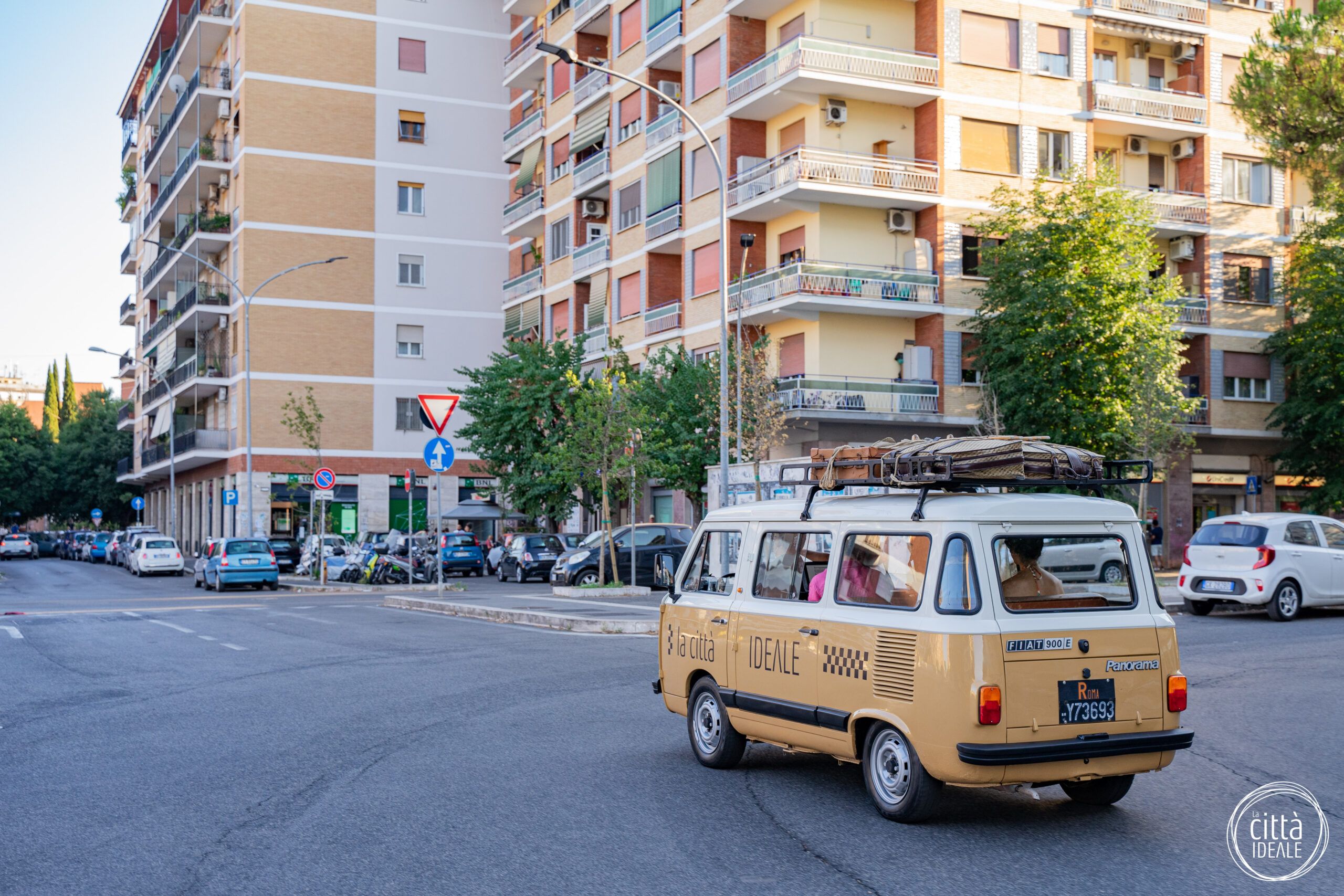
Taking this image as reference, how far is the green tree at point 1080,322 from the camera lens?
1377 inches

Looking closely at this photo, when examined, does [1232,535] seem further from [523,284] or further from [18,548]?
[18,548]

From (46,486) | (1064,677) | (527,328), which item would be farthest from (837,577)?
(46,486)

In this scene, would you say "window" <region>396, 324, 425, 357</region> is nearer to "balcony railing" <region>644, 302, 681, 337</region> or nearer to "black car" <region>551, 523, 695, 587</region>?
"balcony railing" <region>644, 302, 681, 337</region>

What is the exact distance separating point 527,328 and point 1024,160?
22358 mm

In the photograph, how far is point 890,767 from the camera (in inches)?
276

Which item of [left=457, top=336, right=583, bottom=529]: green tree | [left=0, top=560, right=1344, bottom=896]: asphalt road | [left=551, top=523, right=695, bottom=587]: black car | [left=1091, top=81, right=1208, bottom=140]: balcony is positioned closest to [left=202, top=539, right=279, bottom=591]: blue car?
[left=551, top=523, right=695, bottom=587]: black car

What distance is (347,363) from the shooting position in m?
55.3

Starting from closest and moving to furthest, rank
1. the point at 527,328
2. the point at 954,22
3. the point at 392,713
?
the point at 392,713 < the point at 954,22 < the point at 527,328

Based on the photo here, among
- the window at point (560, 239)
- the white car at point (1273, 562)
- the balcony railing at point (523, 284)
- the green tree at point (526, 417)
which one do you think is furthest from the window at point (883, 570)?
the balcony railing at point (523, 284)

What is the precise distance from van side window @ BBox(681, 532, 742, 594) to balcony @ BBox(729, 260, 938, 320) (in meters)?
27.0

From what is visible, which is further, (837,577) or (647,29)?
(647,29)

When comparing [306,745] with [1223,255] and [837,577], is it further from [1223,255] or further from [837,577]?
[1223,255]

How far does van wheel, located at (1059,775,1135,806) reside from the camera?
727 cm

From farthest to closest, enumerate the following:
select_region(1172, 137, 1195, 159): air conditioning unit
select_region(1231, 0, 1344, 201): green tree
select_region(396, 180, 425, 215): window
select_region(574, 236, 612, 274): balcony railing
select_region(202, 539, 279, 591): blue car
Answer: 1. select_region(396, 180, 425, 215): window
2. select_region(574, 236, 612, 274): balcony railing
3. select_region(1172, 137, 1195, 159): air conditioning unit
4. select_region(202, 539, 279, 591): blue car
5. select_region(1231, 0, 1344, 201): green tree
